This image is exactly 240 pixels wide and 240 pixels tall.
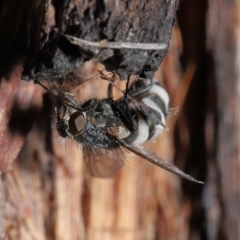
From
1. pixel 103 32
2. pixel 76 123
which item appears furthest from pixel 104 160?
pixel 103 32

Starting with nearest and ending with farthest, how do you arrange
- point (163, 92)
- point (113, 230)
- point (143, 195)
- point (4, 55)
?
point (4, 55) → point (163, 92) → point (113, 230) → point (143, 195)

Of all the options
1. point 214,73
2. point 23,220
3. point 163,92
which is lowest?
point 23,220

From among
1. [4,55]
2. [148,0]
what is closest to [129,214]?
[4,55]

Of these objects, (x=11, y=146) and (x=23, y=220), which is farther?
(x=23, y=220)

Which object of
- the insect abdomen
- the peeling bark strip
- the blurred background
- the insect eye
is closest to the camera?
the peeling bark strip

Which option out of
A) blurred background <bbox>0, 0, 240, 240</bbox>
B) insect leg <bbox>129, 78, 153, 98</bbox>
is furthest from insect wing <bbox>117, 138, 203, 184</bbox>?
blurred background <bbox>0, 0, 240, 240</bbox>

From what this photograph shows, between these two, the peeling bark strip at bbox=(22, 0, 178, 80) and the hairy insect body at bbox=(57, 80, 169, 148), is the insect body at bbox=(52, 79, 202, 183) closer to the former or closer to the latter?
the hairy insect body at bbox=(57, 80, 169, 148)

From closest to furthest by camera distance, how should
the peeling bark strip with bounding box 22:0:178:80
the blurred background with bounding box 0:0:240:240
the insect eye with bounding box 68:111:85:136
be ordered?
the peeling bark strip with bounding box 22:0:178:80 < the insect eye with bounding box 68:111:85:136 < the blurred background with bounding box 0:0:240:240

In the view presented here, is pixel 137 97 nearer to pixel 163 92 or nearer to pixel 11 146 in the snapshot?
pixel 163 92
